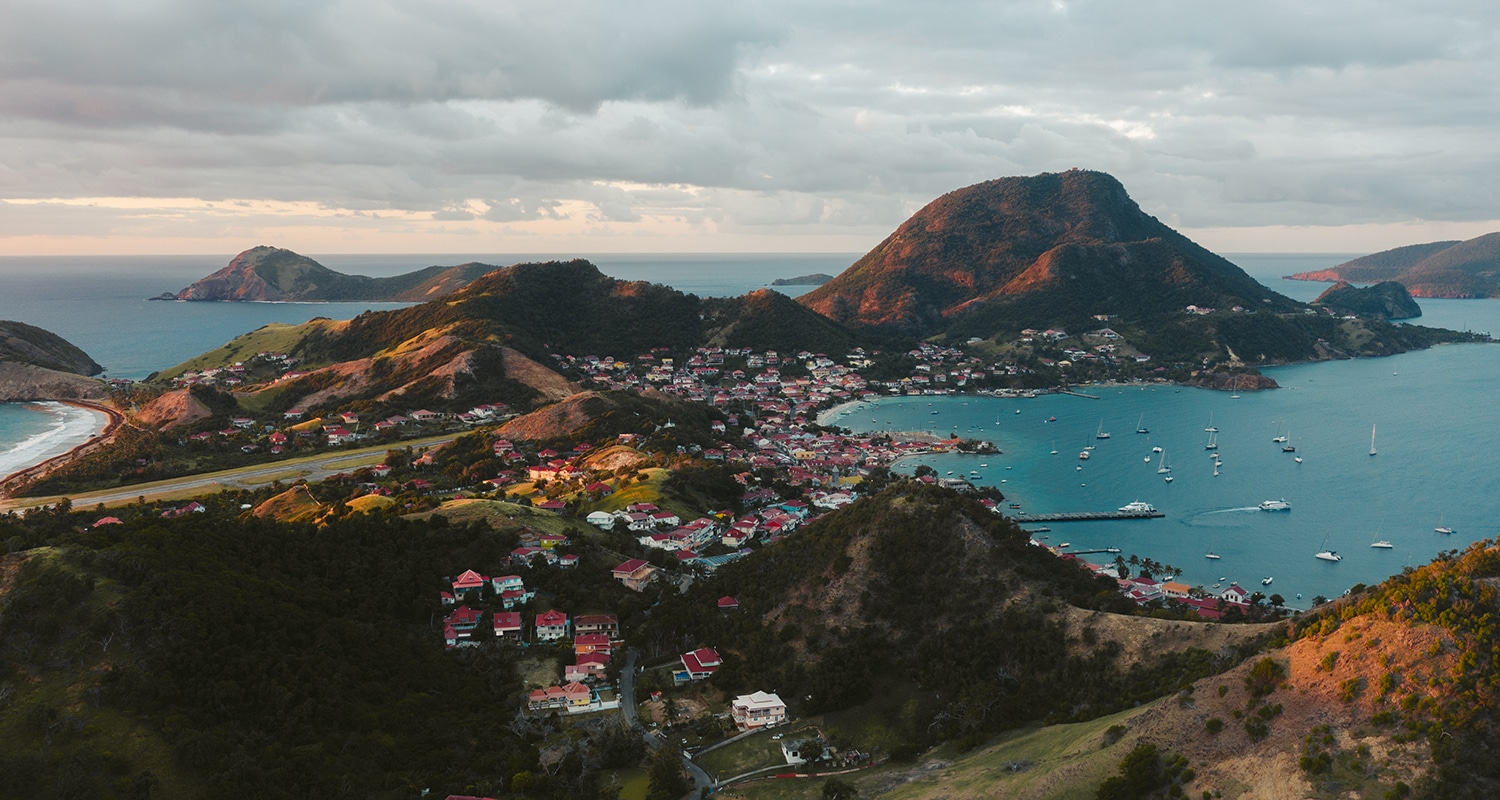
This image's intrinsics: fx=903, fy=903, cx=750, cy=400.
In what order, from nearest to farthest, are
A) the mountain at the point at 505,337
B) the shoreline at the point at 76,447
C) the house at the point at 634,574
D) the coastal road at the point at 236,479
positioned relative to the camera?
the house at the point at 634,574 < the coastal road at the point at 236,479 < the shoreline at the point at 76,447 < the mountain at the point at 505,337

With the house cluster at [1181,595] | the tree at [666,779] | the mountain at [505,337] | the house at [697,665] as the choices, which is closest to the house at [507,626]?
the house at [697,665]

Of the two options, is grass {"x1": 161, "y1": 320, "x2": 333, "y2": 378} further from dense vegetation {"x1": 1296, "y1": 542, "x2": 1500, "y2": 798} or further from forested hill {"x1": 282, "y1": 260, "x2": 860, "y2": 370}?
dense vegetation {"x1": 1296, "y1": 542, "x2": 1500, "y2": 798}

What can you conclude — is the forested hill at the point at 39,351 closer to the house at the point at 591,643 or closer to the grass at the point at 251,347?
the grass at the point at 251,347

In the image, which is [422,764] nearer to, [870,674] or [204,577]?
[204,577]

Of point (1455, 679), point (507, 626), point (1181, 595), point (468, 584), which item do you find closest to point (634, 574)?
point (507, 626)

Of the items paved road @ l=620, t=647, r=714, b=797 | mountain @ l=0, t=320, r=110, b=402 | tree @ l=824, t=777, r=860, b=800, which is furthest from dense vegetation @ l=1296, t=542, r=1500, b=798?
mountain @ l=0, t=320, r=110, b=402

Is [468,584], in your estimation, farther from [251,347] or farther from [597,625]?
[251,347]

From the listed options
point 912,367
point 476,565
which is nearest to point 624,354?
point 912,367
